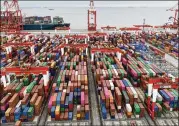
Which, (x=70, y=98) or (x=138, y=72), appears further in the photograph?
(x=138, y=72)

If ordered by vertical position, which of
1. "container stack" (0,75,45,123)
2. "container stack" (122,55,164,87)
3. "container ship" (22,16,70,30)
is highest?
"container ship" (22,16,70,30)

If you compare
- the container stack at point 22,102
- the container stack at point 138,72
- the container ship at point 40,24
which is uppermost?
the container ship at point 40,24

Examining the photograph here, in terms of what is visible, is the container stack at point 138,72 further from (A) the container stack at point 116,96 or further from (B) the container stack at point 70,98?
(B) the container stack at point 70,98

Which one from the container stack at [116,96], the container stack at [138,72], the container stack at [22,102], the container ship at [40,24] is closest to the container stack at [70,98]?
the container stack at [22,102]

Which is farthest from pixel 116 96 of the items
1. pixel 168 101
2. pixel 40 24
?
pixel 40 24

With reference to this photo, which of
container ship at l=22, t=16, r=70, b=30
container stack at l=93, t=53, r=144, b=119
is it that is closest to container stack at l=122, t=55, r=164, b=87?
container stack at l=93, t=53, r=144, b=119

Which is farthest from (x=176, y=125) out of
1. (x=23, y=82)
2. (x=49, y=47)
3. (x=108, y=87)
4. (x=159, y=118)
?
(x=49, y=47)

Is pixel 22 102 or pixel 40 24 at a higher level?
pixel 40 24

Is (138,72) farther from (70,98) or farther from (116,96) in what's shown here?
→ (70,98)

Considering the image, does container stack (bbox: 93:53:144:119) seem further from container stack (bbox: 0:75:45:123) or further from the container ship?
the container ship
